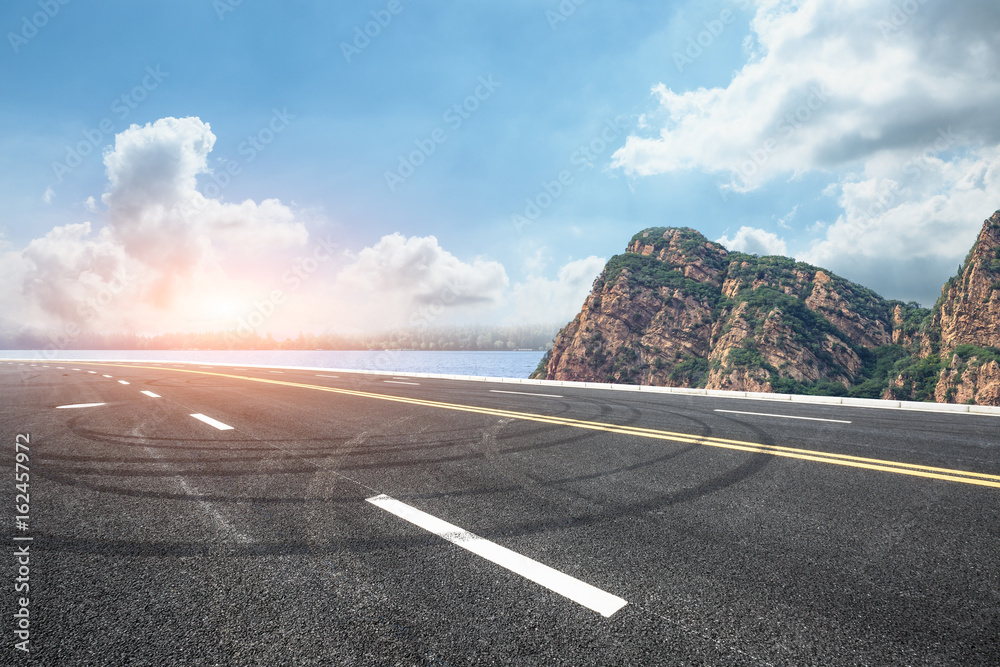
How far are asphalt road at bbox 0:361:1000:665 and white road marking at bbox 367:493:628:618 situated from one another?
15 mm

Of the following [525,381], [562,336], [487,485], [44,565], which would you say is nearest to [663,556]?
[487,485]

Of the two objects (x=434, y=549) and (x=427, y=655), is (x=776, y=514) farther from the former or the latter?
(x=427, y=655)

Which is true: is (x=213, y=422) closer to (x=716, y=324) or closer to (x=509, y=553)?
(x=509, y=553)

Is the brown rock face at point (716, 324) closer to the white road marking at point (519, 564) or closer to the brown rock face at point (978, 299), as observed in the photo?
the brown rock face at point (978, 299)

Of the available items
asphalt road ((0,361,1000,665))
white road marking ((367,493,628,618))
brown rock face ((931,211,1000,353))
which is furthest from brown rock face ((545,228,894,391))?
white road marking ((367,493,628,618))

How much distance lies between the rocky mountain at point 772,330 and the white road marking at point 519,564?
78452mm

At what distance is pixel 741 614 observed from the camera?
2285 mm

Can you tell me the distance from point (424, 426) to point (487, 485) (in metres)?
3.83

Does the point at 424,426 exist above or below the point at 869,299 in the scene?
below

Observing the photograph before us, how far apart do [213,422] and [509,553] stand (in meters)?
7.78

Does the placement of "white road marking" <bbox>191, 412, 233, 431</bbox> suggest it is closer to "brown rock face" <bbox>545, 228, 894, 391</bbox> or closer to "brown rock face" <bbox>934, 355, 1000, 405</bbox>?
"brown rock face" <bbox>934, 355, 1000, 405</bbox>

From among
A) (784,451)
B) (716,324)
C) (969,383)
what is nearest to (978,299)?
(969,383)

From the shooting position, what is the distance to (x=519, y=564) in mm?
2791

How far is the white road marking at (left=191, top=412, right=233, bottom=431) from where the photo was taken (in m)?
7.98
